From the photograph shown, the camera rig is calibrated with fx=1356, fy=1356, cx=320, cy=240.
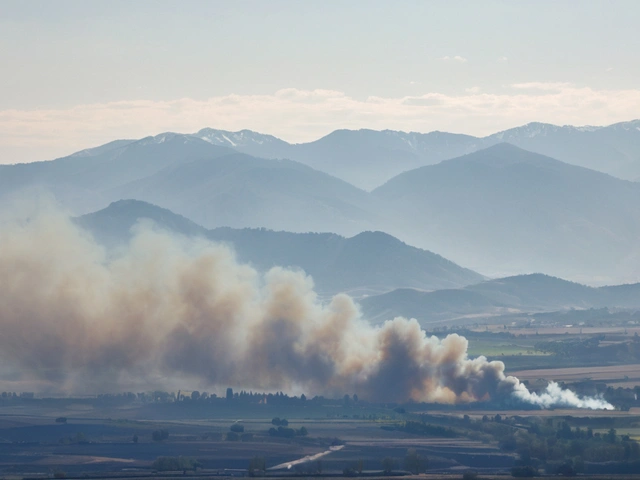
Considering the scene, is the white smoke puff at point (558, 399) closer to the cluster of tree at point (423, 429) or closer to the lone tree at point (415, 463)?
the cluster of tree at point (423, 429)

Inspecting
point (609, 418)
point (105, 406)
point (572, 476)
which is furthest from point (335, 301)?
point (572, 476)

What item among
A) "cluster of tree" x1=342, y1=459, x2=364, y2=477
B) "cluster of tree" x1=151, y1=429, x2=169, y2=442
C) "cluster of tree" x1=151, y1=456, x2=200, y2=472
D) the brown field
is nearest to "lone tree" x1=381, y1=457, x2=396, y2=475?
"cluster of tree" x1=342, y1=459, x2=364, y2=477

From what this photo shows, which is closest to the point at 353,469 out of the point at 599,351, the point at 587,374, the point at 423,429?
the point at 423,429

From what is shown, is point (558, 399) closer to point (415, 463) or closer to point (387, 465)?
point (415, 463)

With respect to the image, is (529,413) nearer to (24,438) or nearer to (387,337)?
(387,337)

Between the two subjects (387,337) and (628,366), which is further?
(628,366)

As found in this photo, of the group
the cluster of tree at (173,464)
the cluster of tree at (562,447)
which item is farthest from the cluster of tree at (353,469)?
the cluster of tree at (562,447)
